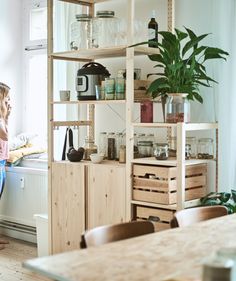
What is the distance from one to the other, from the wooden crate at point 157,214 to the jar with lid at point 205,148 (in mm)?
522

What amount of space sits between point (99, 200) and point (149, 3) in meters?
1.48

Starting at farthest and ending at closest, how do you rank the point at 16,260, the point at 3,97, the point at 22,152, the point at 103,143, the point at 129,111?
the point at 22,152
the point at 3,97
the point at 16,260
the point at 103,143
the point at 129,111

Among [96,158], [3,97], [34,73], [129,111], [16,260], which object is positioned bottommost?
[16,260]

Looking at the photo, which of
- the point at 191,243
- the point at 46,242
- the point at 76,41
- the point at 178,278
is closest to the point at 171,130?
the point at 76,41

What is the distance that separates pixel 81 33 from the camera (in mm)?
3828

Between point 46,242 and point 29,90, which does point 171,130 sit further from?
point 29,90

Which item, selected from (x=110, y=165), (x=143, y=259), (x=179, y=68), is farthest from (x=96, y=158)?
(x=143, y=259)

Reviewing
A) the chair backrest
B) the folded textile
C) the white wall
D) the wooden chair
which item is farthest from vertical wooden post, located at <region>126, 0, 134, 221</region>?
the white wall

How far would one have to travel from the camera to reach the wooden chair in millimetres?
2400

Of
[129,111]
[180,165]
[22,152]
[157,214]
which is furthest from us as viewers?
[22,152]

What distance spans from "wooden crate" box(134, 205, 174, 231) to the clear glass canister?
3.85 ft

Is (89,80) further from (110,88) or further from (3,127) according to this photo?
(3,127)

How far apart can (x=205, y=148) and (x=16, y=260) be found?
188cm

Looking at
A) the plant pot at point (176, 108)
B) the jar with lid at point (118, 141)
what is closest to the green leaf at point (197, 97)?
the plant pot at point (176, 108)
